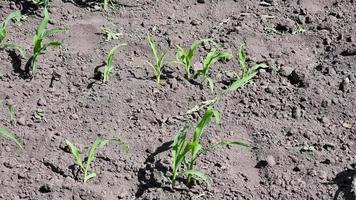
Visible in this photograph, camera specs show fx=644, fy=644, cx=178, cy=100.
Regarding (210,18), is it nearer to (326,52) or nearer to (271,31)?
(271,31)

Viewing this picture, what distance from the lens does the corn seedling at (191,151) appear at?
8.99 ft

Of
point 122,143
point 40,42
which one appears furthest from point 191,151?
point 40,42

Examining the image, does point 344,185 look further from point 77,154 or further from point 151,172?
point 77,154

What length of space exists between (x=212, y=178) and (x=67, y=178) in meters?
0.65

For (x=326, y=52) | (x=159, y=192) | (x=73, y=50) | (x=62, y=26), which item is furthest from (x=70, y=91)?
(x=326, y=52)

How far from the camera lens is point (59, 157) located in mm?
2957

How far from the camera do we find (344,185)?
9.38 feet

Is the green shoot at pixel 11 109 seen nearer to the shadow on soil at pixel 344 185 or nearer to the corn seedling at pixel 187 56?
the corn seedling at pixel 187 56

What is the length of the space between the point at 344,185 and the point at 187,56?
3.34 feet

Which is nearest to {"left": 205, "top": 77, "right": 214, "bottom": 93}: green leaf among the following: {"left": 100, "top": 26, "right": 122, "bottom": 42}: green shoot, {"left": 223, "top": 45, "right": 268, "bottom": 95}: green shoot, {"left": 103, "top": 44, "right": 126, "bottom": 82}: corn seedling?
{"left": 223, "top": 45, "right": 268, "bottom": 95}: green shoot

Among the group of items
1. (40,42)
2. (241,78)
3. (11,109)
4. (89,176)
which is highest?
(40,42)

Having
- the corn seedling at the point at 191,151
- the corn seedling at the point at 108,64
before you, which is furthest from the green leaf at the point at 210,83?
the corn seedling at the point at 108,64

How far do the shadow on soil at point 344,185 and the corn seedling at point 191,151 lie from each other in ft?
1.46

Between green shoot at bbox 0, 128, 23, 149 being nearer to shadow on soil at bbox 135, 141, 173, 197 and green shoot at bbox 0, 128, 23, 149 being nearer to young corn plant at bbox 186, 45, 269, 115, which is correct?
shadow on soil at bbox 135, 141, 173, 197
